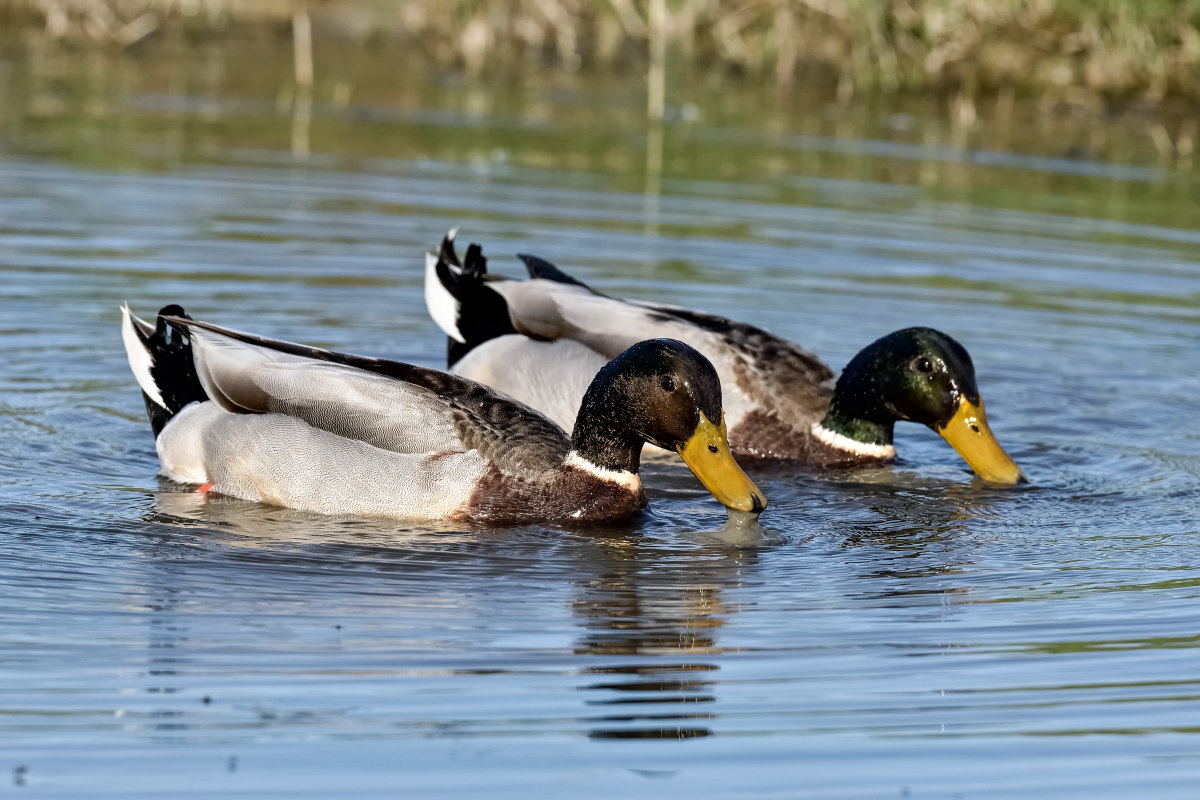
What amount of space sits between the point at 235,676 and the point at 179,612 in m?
0.69

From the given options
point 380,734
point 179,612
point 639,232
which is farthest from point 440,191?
point 380,734

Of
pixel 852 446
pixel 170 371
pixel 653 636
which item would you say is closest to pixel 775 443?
pixel 852 446

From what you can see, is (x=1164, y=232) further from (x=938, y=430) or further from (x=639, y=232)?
(x=938, y=430)

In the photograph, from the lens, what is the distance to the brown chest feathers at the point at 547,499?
7008 mm

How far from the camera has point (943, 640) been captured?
5.72m

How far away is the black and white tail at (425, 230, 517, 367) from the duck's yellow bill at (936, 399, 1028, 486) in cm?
213

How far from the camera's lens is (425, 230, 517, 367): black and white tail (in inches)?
363

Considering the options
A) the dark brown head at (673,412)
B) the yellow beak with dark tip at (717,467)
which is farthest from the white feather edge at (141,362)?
the yellow beak with dark tip at (717,467)

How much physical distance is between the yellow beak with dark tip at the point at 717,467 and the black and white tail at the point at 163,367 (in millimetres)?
1997

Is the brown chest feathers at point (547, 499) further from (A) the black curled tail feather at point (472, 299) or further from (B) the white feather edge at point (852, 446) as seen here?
(A) the black curled tail feather at point (472, 299)

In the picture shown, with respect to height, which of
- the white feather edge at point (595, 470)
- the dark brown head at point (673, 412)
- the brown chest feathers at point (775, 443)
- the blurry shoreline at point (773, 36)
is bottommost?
the brown chest feathers at point (775, 443)

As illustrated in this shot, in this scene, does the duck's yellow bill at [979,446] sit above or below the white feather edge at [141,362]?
below

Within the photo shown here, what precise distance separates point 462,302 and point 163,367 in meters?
1.84

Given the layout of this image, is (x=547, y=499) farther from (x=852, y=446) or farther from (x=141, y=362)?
(x=852, y=446)
